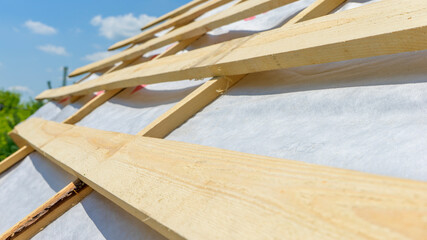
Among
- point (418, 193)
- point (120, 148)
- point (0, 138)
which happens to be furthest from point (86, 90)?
point (0, 138)

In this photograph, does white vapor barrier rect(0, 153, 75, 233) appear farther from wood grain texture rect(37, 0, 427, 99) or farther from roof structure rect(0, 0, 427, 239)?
wood grain texture rect(37, 0, 427, 99)

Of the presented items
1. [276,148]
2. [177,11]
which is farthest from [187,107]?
[177,11]

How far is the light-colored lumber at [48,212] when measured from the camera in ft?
4.00

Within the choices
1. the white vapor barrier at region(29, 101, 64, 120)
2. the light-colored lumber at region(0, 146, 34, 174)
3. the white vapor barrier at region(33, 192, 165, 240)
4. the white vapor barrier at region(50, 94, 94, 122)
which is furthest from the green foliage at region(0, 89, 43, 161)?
the white vapor barrier at region(33, 192, 165, 240)

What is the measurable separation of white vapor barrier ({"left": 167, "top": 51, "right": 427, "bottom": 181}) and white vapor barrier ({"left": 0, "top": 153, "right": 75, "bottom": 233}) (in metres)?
0.78

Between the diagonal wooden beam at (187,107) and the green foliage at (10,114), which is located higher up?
the diagonal wooden beam at (187,107)

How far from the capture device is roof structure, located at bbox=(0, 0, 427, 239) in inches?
21.7

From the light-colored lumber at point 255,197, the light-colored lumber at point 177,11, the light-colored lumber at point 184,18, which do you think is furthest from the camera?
the light-colored lumber at point 177,11

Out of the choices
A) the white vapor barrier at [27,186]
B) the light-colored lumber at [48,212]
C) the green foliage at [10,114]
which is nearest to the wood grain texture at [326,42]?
the light-colored lumber at [48,212]

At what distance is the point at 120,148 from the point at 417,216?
88 cm

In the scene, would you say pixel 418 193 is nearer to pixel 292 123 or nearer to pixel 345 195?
pixel 345 195

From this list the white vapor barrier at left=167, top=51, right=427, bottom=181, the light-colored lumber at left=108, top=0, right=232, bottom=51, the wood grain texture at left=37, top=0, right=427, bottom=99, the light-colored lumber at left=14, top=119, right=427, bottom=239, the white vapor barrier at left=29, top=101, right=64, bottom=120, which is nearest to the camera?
the light-colored lumber at left=14, top=119, right=427, bottom=239

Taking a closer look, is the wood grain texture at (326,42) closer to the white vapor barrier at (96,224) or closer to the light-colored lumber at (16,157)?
the white vapor barrier at (96,224)

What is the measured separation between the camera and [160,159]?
944 mm
